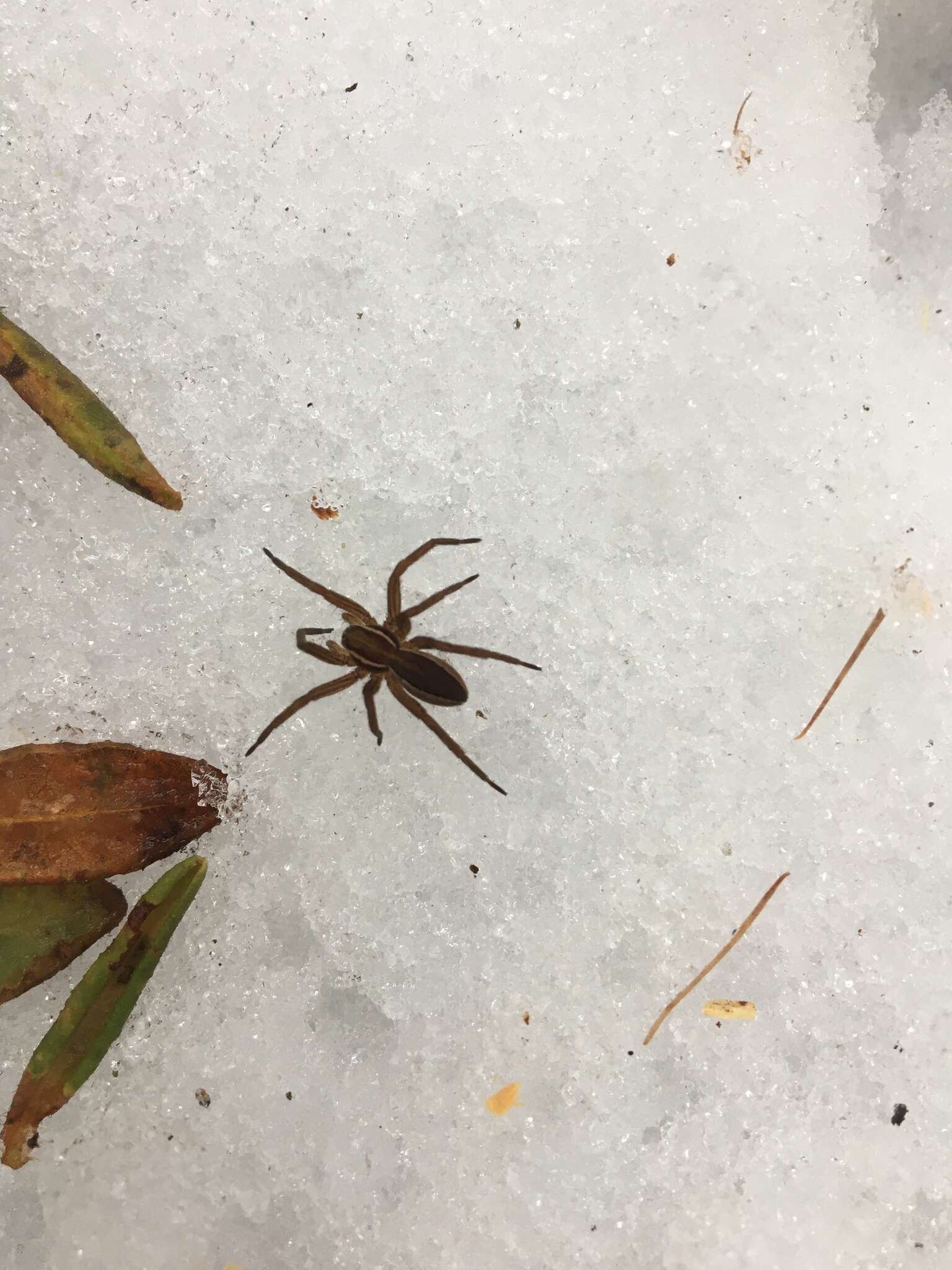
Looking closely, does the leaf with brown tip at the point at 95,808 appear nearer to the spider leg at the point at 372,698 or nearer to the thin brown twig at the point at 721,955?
the spider leg at the point at 372,698

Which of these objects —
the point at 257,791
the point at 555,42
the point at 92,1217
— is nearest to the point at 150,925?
the point at 257,791

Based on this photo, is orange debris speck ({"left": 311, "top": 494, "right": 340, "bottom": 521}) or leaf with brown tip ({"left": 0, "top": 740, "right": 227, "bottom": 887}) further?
orange debris speck ({"left": 311, "top": 494, "right": 340, "bottom": 521})

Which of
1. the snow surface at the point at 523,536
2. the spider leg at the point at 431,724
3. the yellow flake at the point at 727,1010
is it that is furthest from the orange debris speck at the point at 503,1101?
the spider leg at the point at 431,724

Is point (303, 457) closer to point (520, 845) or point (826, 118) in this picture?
point (520, 845)

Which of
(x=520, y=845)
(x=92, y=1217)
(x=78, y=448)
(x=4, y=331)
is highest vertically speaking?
(x=4, y=331)

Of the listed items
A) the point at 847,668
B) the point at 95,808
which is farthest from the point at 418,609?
the point at 847,668

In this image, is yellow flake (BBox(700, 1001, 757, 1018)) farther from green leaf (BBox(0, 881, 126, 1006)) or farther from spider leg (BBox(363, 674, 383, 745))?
green leaf (BBox(0, 881, 126, 1006))

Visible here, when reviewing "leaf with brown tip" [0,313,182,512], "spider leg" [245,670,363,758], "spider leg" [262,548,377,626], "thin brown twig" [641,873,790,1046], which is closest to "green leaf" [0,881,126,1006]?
"spider leg" [245,670,363,758]

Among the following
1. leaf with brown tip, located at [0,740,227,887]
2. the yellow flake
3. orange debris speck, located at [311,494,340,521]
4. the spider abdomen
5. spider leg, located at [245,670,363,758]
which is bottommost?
leaf with brown tip, located at [0,740,227,887]
